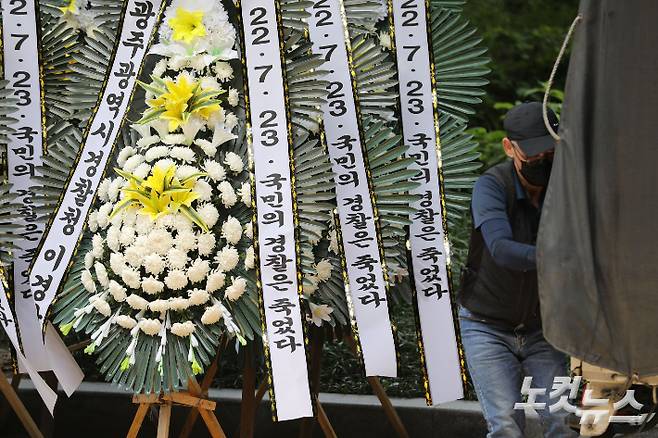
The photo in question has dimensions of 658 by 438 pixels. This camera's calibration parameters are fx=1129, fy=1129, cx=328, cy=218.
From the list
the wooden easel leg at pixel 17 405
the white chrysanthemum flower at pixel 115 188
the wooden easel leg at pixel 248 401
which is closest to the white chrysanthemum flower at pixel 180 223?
the white chrysanthemum flower at pixel 115 188

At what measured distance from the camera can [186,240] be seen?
4750 mm

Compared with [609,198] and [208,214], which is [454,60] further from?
[609,198]

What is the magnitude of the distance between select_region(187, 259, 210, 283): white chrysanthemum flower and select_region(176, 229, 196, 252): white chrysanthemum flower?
66mm

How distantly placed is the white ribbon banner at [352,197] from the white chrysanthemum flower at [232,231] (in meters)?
0.47

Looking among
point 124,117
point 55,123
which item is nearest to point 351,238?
point 124,117

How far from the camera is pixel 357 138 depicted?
504 cm

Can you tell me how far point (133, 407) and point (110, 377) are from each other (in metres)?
2.36

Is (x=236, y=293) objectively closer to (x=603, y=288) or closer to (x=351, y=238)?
(x=351, y=238)

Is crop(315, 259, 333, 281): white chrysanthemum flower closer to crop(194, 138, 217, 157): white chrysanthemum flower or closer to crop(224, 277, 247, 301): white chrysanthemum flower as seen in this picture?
crop(224, 277, 247, 301): white chrysanthemum flower

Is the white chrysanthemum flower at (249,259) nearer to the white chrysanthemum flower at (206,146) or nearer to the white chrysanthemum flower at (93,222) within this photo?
the white chrysanthemum flower at (206,146)

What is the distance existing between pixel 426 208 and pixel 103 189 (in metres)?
1.47

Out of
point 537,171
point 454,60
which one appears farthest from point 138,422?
point 454,60

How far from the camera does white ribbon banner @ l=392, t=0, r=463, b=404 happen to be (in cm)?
520

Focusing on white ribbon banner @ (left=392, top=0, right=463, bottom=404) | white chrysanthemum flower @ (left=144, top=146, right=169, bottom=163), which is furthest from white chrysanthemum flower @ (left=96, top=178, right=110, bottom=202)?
white ribbon banner @ (left=392, top=0, right=463, bottom=404)
